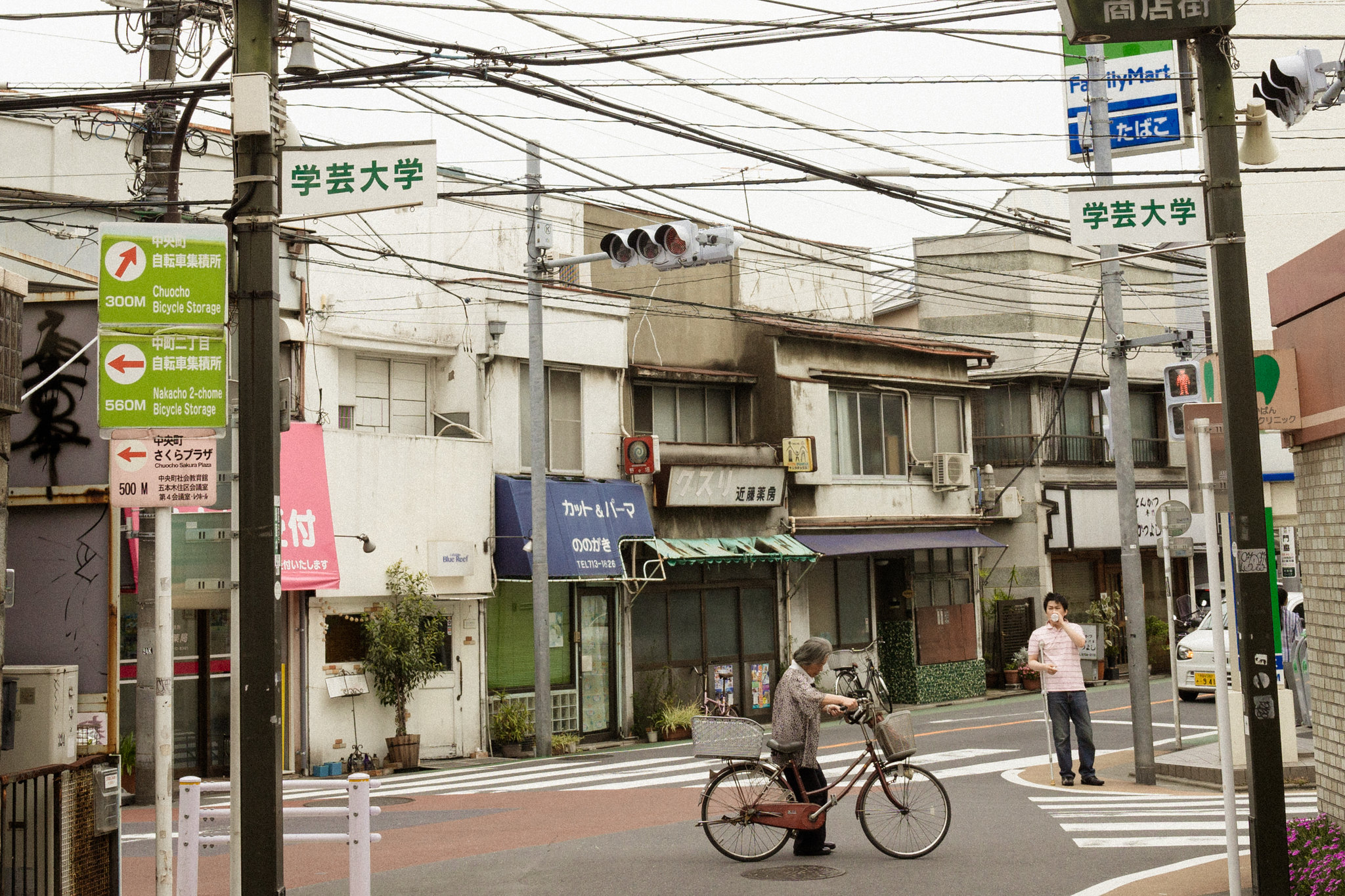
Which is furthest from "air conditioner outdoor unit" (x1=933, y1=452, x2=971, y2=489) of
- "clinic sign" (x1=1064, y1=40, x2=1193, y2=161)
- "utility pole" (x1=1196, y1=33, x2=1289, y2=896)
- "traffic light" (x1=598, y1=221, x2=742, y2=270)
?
"utility pole" (x1=1196, y1=33, x2=1289, y2=896)

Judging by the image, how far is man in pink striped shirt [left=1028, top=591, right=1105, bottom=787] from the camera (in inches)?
564

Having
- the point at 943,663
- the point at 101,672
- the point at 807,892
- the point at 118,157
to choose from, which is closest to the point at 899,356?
the point at 943,663

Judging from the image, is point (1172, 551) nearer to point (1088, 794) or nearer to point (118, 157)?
point (1088, 794)

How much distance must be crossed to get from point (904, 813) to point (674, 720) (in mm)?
14017

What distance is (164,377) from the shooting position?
749cm

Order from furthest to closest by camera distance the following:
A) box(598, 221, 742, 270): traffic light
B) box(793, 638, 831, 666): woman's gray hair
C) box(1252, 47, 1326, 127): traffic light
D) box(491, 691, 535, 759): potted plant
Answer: box(491, 691, 535, 759): potted plant, box(598, 221, 742, 270): traffic light, box(1252, 47, 1326, 127): traffic light, box(793, 638, 831, 666): woman's gray hair

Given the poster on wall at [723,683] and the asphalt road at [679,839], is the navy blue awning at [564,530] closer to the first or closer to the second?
the poster on wall at [723,683]

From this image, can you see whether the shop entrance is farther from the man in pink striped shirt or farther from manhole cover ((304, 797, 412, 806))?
the man in pink striped shirt

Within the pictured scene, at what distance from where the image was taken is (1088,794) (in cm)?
1405

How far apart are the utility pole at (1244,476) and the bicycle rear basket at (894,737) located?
302 cm

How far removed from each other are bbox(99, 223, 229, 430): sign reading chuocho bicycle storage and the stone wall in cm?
693

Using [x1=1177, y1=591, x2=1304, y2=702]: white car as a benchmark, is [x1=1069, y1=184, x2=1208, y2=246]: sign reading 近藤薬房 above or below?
above

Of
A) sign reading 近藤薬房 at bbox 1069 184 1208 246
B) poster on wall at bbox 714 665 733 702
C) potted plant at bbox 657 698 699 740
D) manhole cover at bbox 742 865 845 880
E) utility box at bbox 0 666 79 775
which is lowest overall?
potted plant at bbox 657 698 699 740

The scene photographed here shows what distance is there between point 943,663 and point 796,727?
2052 cm
